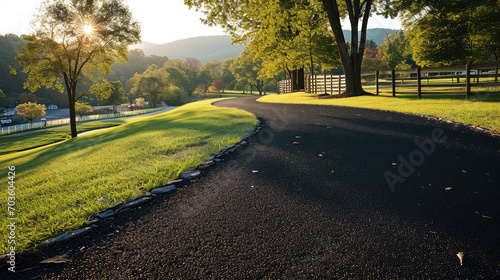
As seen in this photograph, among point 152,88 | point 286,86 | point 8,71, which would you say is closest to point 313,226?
point 286,86

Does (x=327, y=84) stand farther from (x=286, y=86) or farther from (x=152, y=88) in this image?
(x=152, y=88)

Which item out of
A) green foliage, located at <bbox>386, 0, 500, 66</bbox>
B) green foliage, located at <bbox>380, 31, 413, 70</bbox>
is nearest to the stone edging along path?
green foliage, located at <bbox>386, 0, 500, 66</bbox>

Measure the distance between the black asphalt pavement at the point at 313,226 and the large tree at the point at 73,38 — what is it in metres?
21.0

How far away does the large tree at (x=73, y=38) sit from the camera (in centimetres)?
1927

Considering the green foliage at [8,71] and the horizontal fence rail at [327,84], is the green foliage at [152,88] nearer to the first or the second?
the green foliage at [8,71]

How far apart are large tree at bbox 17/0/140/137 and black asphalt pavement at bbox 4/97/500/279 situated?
21.0 metres

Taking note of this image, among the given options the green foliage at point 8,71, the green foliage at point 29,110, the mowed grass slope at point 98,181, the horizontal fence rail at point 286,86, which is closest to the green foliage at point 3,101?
the green foliage at point 8,71

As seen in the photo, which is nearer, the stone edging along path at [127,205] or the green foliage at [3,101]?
the stone edging along path at [127,205]

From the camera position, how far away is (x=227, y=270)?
2.45 m

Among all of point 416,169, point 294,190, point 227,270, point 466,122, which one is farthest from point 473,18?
point 227,270

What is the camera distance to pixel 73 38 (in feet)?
66.9

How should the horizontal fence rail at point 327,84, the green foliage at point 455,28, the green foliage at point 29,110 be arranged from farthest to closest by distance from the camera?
the green foliage at point 29,110 → the green foliage at point 455,28 → the horizontal fence rail at point 327,84

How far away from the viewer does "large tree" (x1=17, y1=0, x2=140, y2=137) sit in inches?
758

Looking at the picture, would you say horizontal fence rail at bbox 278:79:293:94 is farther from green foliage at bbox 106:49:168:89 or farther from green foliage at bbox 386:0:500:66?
green foliage at bbox 106:49:168:89
